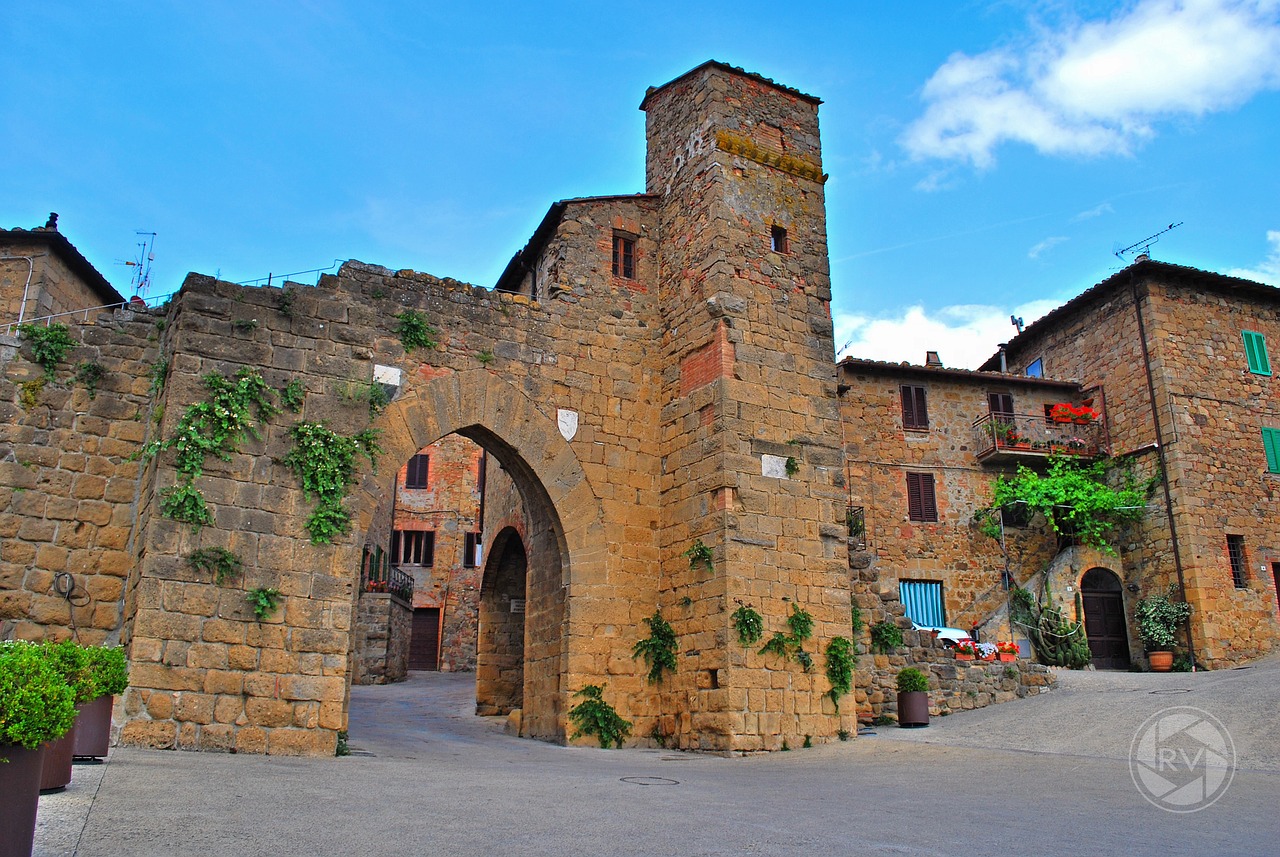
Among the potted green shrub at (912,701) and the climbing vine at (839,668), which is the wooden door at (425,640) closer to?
the potted green shrub at (912,701)

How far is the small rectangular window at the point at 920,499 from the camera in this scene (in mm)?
22438

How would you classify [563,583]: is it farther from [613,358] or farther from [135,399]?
[135,399]

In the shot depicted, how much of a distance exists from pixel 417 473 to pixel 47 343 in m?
23.1

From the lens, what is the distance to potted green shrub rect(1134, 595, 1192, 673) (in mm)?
20188

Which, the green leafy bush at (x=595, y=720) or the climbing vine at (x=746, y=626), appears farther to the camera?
the green leafy bush at (x=595, y=720)

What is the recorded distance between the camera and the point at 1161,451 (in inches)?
853

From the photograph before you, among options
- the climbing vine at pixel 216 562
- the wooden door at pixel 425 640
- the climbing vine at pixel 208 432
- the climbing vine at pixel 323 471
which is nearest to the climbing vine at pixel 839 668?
the climbing vine at pixel 323 471

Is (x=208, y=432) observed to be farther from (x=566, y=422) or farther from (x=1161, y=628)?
(x=1161, y=628)

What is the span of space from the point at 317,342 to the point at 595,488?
4066 mm

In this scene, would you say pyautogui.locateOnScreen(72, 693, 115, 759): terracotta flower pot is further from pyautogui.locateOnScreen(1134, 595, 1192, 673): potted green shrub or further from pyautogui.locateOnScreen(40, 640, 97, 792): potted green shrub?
pyautogui.locateOnScreen(1134, 595, 1192, 673): potted green shrub

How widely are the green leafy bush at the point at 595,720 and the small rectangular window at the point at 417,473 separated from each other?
23.0m

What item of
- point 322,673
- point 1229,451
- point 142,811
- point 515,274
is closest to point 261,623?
point 322,673

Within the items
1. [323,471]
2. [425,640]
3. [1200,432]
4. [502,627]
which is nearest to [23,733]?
[323,471]

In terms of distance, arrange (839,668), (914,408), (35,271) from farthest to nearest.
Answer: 1. (914,408)
2. (35,271)
3. (839,668)
